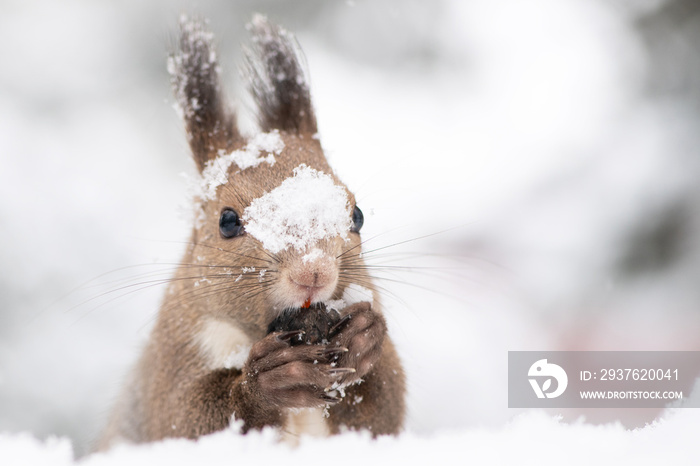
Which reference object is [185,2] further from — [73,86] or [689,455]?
[689,455]

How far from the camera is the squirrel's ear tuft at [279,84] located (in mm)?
2035

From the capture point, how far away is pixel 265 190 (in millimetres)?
1608

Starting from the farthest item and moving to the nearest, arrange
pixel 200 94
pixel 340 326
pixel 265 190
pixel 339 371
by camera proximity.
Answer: pixel 200 94 → pixel 265 190 → pixel 340 326 → pixel 339 371

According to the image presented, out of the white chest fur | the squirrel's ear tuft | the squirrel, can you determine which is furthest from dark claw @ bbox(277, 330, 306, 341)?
the squirrel's ear tuft

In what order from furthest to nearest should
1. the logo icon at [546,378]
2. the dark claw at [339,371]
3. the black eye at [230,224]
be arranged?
the logo icon at [546,378]
the black eye at [230,224]
the dark claw at [339,371]

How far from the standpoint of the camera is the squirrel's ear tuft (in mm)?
2035

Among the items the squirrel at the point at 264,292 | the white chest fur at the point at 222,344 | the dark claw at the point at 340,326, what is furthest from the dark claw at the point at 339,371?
the white chest fur at the point at 222,344

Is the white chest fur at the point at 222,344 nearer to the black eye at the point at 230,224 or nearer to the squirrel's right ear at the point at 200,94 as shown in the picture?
the black eye at the point at 230,224

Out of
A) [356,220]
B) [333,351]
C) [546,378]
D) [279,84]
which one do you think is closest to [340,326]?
[333,351]

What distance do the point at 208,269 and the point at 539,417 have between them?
33.4 inches

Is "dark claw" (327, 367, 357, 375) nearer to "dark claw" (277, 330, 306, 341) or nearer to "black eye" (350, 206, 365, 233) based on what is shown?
"dark claw" (277, 330, 306, 341)

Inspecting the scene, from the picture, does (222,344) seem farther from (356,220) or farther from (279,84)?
(279,84)

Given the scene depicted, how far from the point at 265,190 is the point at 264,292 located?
27 cm

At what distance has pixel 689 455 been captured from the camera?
3.52ft
